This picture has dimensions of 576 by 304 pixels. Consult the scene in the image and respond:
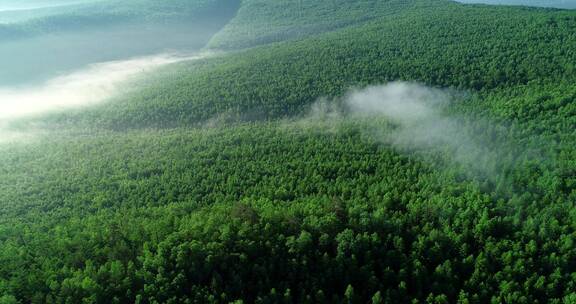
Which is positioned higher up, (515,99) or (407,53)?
(407,53)

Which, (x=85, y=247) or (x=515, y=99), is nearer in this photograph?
(x=85, y=247)

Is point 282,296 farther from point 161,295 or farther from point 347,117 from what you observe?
point 347,117

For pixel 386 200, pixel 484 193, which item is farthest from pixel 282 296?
pixel 484 193

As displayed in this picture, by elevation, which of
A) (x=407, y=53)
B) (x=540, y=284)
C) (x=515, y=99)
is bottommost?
(x=540, y=284)

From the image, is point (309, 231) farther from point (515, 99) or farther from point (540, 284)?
point (515, 99)

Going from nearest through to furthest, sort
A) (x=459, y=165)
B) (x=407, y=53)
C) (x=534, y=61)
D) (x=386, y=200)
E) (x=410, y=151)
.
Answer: (x=386, y=200) → (x=459, y=165) → (x=410, y=151) → (x=534, y=61) → (x=407, y=53)

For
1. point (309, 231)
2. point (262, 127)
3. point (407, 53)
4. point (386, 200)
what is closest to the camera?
point (309, 231)
